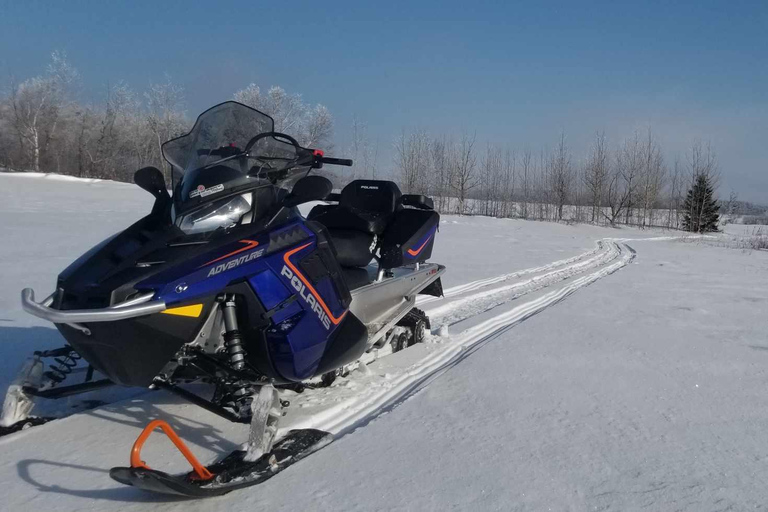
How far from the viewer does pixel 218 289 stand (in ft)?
8.06

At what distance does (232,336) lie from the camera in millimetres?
2592

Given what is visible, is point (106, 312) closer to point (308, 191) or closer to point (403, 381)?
point (308, 191)

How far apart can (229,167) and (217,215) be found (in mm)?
275

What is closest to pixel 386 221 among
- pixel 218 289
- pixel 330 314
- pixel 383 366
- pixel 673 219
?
pixel 383 366

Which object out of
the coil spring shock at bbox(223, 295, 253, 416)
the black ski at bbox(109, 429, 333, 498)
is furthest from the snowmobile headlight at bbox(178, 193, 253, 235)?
the black ski at bbox(109, 429, 333, 498)

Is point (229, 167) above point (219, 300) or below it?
above

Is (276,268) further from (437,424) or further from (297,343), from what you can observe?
(437,424)

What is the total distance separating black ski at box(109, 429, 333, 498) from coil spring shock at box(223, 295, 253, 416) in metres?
0.25

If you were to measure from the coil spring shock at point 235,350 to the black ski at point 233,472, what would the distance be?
252 mm

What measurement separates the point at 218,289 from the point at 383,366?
1.84 meters

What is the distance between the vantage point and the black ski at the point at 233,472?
2.00m

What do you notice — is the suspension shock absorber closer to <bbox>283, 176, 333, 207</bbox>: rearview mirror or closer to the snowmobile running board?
the snowmobile running board

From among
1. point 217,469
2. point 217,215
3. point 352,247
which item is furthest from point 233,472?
point 352,247

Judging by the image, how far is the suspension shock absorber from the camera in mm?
2568
